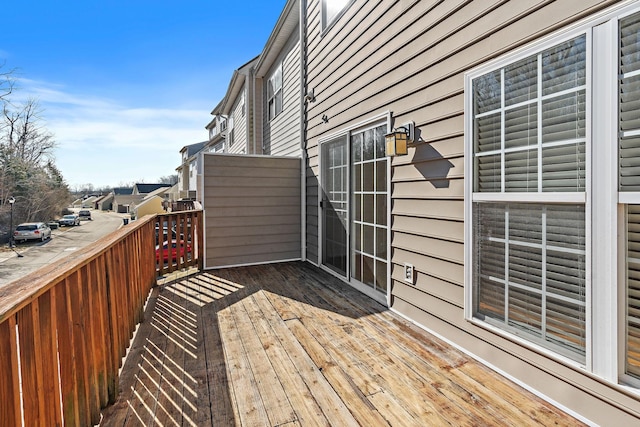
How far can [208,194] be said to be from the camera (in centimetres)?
512

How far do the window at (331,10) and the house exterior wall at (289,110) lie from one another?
114cm

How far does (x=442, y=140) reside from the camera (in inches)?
102

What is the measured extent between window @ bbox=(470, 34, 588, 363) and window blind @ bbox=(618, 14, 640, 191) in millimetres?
154

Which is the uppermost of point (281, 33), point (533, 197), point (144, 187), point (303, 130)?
point (281, 33)

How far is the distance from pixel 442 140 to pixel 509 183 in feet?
2.26

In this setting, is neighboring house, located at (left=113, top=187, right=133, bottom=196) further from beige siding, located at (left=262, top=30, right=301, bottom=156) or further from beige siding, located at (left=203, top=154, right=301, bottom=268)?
beige siding, located at (left=203, top=154, right=301, bottom=268)

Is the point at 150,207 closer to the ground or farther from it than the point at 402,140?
closer to the ground

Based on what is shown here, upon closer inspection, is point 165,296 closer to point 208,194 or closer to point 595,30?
point 208,194

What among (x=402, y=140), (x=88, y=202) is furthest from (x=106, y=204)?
(x=402, y=140)

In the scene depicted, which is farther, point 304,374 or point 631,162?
point 304,374

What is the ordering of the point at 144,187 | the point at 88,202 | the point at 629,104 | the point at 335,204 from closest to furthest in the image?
the point at 629,104, the point at 335,204, the point at 144,187, the point at 88,202

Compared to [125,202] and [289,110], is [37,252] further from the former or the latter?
[125,202]

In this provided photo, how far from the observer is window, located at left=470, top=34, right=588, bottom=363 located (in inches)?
67.9

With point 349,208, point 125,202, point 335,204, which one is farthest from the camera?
point 125,202
